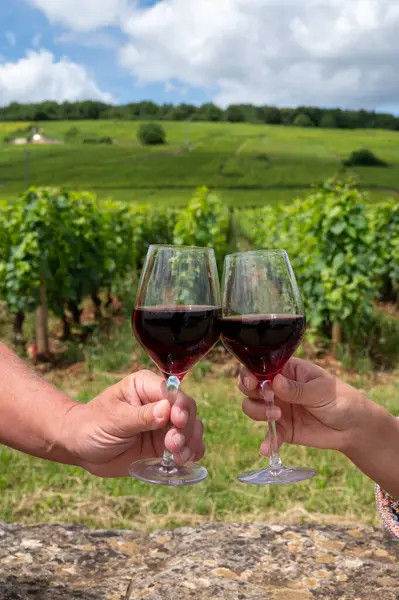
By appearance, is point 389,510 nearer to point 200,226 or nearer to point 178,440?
point 178,440

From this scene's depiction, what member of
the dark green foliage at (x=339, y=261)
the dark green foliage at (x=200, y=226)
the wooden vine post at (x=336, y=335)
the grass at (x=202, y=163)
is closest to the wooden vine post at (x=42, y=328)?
the dark green foliage at (x=200, y=226)

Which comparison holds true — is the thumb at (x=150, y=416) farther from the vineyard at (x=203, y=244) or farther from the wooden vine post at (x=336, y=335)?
the wooden vine post at (x=336, y=335)

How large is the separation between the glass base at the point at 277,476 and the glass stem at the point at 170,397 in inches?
6.7

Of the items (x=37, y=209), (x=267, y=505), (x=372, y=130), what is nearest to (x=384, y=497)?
(x=267, y=505)

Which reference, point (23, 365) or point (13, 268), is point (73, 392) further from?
point (23, 365)

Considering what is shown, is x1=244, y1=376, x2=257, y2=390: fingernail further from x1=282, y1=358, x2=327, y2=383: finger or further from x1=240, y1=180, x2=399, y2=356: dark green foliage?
x1=240, y1=180, x2=399, y2=356: dark green foliage

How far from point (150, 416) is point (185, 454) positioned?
0.63 ft

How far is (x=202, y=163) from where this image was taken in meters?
54.9

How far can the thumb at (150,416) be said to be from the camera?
146cm

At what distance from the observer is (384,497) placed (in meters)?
1.99

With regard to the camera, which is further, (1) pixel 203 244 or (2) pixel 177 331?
(1) pixel 203 244

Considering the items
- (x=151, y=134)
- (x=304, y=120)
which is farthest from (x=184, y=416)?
(x=304, y=120)

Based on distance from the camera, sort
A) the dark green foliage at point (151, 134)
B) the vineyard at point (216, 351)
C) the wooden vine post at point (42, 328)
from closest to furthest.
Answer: the vineyard at point (216, 351) < the wooden vine post at point (42, 328) < the dark green foliage at point (151, 134)

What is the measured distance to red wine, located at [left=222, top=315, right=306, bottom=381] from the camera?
1.56 metres
